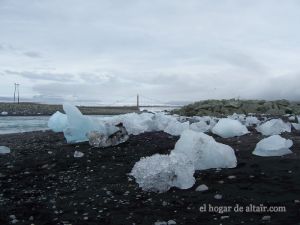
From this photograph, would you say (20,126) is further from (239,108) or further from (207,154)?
(207,154)

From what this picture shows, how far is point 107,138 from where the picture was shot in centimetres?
689

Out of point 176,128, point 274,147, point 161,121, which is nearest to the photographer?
point 274,147

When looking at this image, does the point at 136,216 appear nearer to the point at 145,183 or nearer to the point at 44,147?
the point at 145,183

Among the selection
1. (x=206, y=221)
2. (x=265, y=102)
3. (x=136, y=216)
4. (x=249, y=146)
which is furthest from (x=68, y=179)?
(x=265, y=102)

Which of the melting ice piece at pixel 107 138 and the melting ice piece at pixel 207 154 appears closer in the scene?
the melting ice piece at pixel 207 154

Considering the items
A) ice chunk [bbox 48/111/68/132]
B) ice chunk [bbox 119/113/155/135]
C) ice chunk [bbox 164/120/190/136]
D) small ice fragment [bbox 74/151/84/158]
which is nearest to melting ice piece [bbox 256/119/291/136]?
ice chunk [bbox 164/120/190/136]

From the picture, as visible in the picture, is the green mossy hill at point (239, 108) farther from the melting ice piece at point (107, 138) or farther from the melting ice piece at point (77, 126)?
the melting ice piece at point (107, 138)

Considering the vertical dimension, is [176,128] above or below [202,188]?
above

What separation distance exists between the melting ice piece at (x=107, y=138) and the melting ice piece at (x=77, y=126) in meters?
0.42

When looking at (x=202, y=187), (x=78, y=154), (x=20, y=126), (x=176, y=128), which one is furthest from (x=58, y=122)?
(x=20, y=126)

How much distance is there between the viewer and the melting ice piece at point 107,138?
6824 millimetres

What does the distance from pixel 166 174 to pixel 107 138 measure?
2.60 metres

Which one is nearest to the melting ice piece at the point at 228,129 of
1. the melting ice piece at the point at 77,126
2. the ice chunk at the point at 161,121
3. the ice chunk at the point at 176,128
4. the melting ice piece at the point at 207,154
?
the ice chunk at the point at 176,128

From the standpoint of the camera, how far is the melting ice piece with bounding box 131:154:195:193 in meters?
4.45
